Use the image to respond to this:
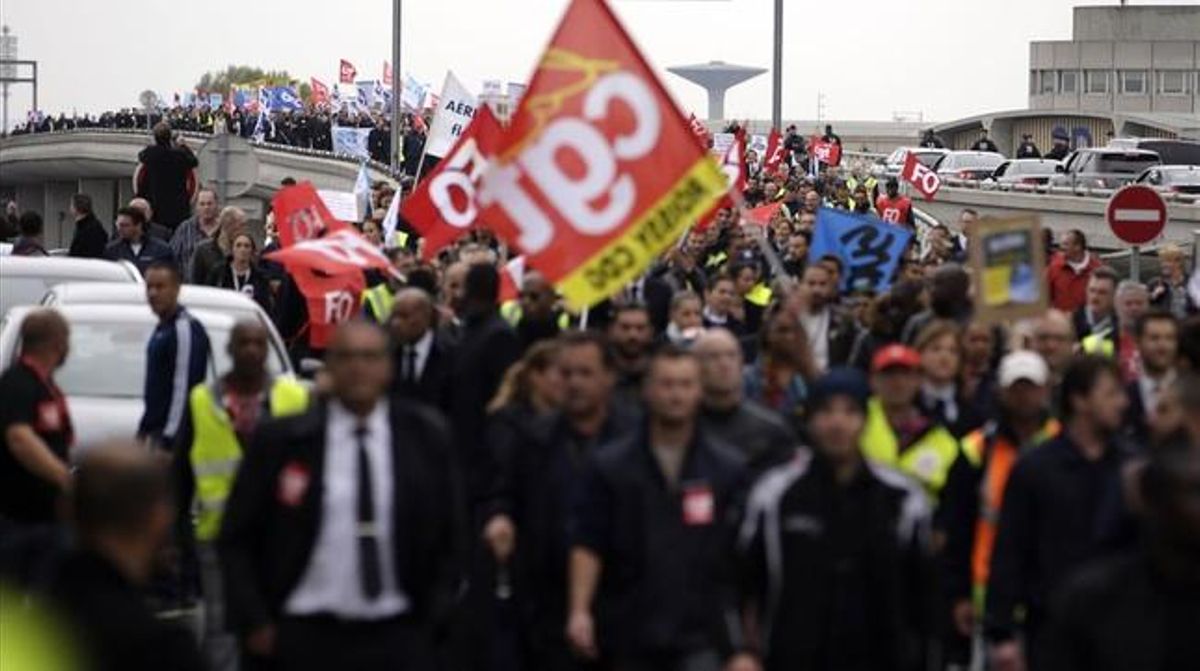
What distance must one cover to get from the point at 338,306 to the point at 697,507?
1026 centimetres

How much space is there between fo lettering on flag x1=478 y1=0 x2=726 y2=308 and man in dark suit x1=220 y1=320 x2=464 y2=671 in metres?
3.27

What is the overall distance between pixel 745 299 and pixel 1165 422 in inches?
389

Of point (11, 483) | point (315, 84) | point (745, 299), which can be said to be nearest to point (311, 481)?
point (11, 483)

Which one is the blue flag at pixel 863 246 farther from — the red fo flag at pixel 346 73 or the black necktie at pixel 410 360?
the red fo flag at pixel 346 73

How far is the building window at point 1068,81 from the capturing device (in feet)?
468

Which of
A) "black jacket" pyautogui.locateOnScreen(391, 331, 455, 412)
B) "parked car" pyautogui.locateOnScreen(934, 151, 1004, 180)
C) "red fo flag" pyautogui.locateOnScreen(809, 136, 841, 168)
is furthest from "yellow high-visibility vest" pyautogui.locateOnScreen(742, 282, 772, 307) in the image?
"parked car" pyautogui.locateOnScreen(934, 151, 1004, 180)

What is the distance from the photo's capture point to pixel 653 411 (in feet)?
33.2

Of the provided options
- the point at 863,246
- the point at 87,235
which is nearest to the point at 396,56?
the point at 87,235

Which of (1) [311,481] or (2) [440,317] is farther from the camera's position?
(2) [440,317]

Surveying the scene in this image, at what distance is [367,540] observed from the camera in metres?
9.44

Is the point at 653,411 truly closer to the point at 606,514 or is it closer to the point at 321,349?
the point at 606,514

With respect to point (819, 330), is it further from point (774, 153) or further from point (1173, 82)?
point (1173, 82)

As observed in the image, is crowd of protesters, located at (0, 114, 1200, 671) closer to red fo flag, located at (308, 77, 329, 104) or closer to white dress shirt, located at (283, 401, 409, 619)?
white dress shirt, located at (283, 401, 409, 619)

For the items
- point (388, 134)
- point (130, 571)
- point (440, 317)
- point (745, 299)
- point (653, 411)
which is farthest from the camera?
point (388, 134)
